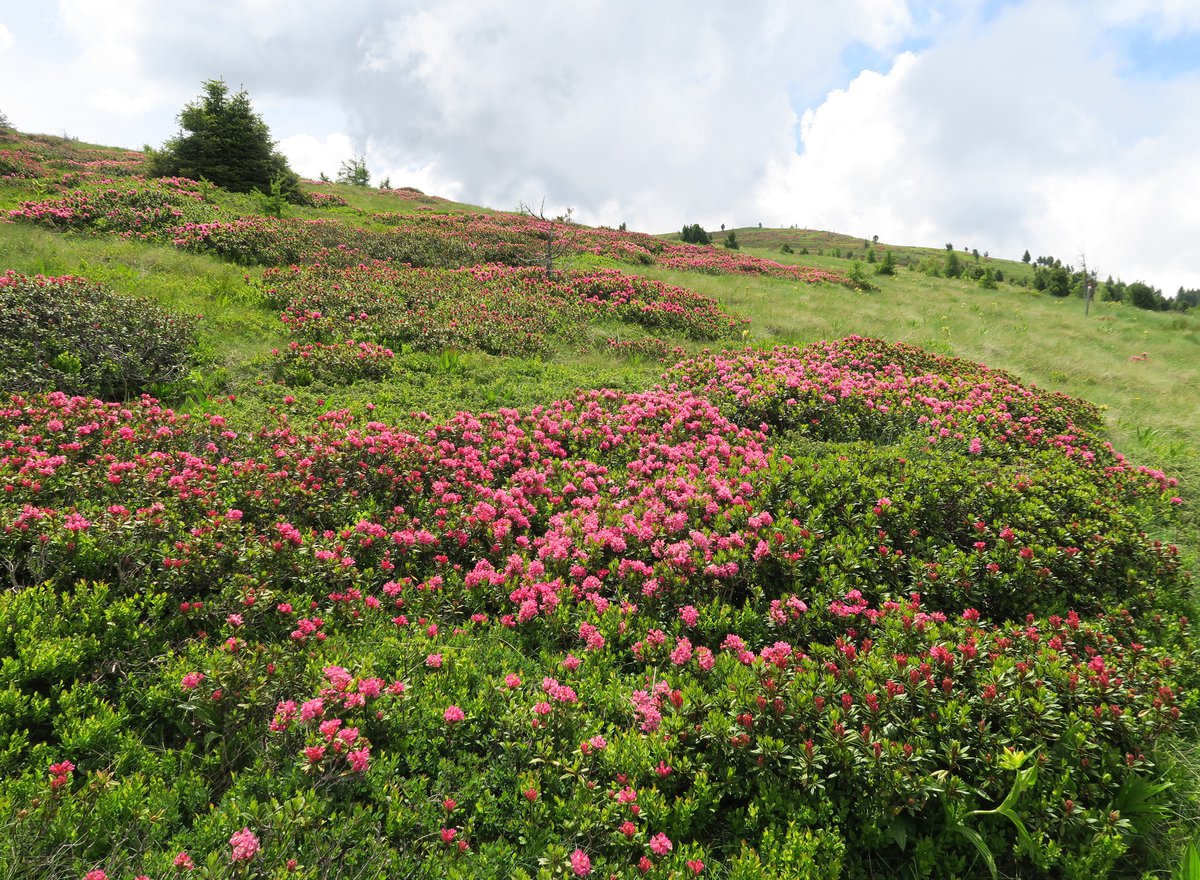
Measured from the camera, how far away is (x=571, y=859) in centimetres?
239

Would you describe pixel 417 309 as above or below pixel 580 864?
above

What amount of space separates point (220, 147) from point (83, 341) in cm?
1975

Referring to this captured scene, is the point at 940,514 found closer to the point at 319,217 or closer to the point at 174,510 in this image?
the point at 174,510

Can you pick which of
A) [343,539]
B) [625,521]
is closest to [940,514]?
[625,521]

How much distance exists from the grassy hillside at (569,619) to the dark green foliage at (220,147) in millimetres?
17234

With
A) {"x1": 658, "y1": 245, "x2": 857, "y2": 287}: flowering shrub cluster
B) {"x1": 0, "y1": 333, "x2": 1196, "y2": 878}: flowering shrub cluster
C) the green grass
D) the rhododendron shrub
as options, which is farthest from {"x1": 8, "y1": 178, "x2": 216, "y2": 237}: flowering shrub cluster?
{"x1": 658, "y1": 245, "x2": 857, "y2": 287}: flowering shrub cluster

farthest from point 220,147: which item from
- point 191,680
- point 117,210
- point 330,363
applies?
point 191,680

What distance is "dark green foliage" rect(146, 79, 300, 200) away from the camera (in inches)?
838

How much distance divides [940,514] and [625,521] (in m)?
3.13

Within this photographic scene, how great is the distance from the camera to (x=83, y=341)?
7500 millimetres

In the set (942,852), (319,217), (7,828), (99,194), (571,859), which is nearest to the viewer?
(7,828)

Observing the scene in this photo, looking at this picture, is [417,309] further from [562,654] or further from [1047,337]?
[1047,337]

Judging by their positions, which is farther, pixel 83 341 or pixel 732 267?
pixel 732 267

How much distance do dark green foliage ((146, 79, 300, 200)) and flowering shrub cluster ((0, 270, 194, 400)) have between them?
1710 cm
